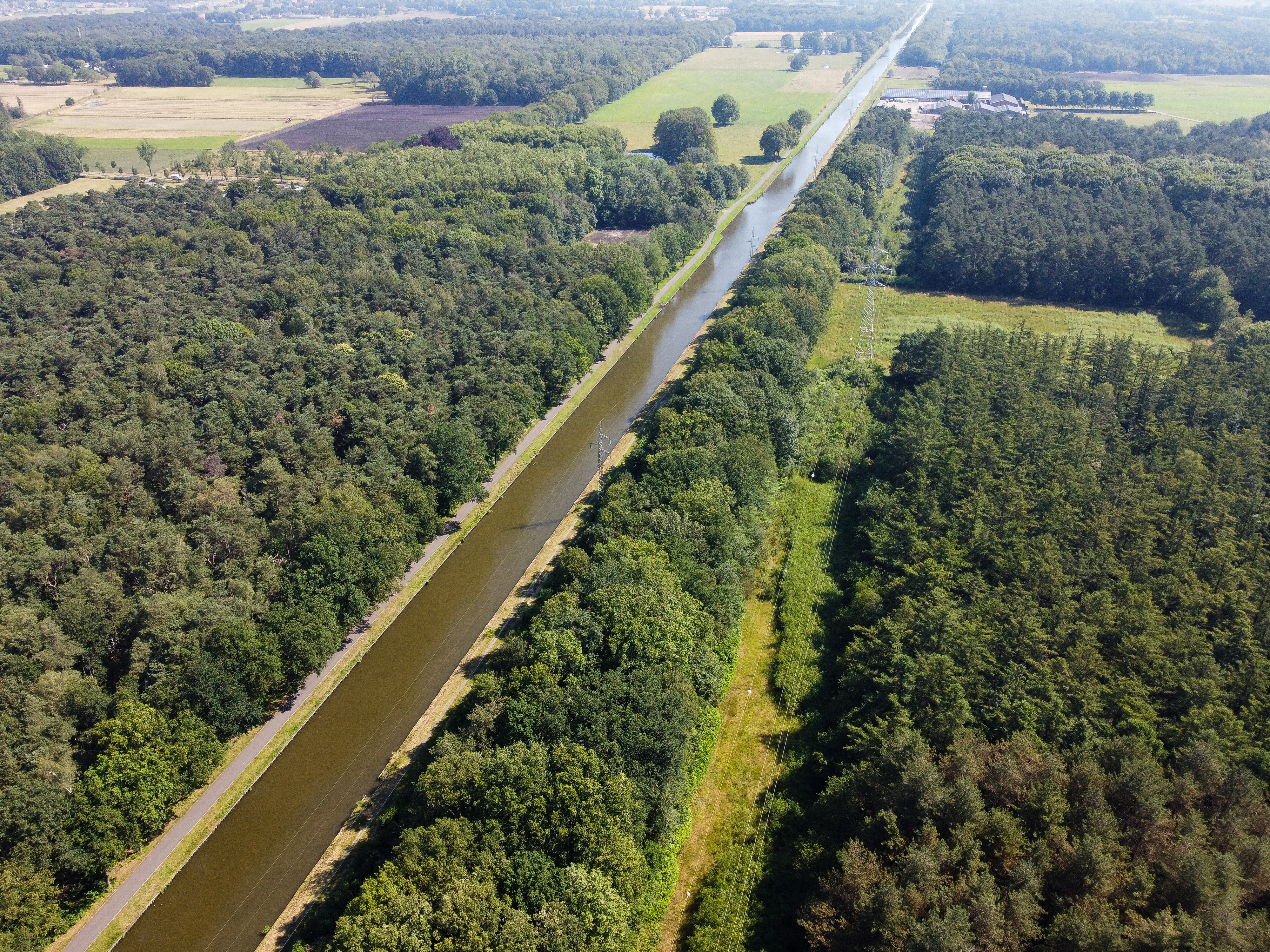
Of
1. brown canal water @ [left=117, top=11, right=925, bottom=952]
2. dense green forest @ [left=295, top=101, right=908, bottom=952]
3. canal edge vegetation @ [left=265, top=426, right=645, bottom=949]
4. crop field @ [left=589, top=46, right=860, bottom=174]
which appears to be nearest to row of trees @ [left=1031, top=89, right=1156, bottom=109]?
crop field @ [left=589, top=46, right=860, bottom=174]

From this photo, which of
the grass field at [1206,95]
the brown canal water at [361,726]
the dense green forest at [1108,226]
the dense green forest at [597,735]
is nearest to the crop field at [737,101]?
the dense green forest at [1108,226]

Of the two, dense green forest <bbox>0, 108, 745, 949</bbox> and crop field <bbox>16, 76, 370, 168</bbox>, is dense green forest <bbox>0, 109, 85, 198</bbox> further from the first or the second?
dense green forest <bbox>0, 108, 745, 949</bbox>

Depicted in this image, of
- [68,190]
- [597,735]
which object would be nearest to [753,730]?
[597,735]

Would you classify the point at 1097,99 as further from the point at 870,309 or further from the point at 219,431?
the point at 219,431

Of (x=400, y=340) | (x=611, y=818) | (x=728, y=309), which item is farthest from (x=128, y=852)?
(x=728, y=309)

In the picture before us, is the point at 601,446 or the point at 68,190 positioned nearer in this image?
the point at 601,446

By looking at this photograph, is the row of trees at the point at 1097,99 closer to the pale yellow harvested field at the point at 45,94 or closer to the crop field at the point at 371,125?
the crop field at the point at 371,125
